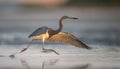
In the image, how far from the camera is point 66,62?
12430mm

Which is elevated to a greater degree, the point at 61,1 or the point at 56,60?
the point at 61,1

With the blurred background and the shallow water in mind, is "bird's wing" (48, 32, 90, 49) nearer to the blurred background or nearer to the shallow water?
the shallow water

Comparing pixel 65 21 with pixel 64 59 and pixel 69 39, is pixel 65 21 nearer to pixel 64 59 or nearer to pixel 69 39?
pixel 69 39

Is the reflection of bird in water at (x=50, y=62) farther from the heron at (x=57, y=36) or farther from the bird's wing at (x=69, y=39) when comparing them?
the bird's wing at (x=69, y=39)

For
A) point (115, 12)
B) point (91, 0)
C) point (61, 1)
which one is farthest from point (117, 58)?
point (61, 1)

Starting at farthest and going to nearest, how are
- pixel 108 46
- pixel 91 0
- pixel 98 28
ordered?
pixel 91 0, pixel 98 28, pixel 108 46


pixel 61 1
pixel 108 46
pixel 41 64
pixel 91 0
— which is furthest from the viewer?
pixel 61 1

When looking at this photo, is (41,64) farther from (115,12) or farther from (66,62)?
(115,12)

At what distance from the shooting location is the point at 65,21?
80.1ft

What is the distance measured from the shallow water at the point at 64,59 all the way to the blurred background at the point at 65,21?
71.5 inches

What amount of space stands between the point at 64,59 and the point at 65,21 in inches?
456

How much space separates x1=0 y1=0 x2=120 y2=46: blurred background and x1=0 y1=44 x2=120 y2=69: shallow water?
1817mm

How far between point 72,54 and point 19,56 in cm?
104

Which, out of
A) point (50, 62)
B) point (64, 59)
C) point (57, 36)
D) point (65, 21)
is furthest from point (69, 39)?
point (65, 21)
